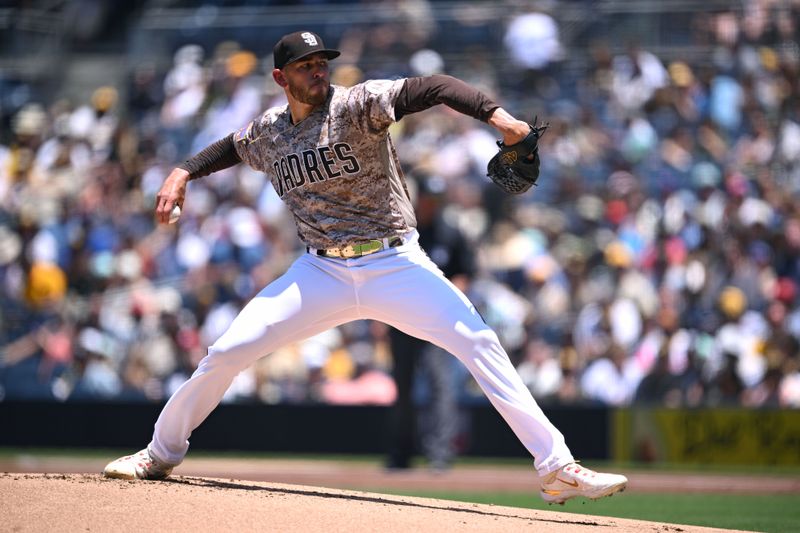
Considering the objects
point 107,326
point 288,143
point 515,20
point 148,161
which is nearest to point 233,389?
point 107,326

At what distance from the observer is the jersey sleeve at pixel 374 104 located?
19.3 feet

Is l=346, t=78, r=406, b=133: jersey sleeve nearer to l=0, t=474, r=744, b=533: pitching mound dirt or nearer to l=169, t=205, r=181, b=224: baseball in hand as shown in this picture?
l=169, t=205, r=181, b=224: baseball in hand

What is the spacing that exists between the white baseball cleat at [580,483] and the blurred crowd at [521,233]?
6060 mm

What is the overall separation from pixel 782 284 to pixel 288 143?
8485 millimetres

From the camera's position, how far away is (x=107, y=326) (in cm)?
1408

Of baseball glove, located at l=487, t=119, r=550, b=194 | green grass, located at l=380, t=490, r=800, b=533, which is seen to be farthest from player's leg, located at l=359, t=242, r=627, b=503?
green grass, located at l=380, t=490, r=800, b=533

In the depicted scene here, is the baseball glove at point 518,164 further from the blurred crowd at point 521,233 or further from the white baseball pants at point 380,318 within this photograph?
the blurred crowd at point 521,233

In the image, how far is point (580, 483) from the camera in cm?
591

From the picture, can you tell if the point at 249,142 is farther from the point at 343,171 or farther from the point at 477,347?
the point at 477,347

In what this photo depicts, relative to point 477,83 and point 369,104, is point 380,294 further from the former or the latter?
point 477,83

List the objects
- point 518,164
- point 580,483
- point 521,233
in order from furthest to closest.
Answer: point 521,233 → point 580,483 → point 518,164

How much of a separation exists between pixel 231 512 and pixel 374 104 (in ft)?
6.67

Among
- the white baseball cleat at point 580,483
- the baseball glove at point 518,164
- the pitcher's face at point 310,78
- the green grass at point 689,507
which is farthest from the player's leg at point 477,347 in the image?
the green grass at point 689,507

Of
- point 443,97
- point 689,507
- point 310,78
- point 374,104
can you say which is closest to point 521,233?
point 689,507
